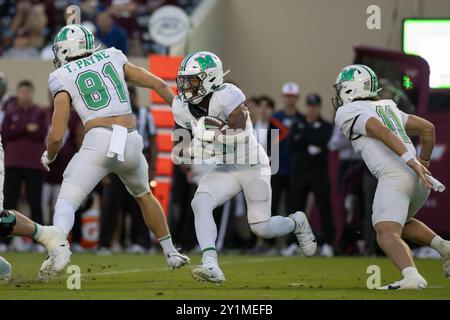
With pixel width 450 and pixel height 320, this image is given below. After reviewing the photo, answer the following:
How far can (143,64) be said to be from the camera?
15.2 meters

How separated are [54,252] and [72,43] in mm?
1636

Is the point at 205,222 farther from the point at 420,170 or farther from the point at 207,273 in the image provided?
the point at 420,170

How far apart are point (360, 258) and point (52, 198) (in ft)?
12.7

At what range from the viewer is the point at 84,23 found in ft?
54.5

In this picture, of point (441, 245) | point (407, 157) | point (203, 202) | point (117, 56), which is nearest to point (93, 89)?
point (117, 56)

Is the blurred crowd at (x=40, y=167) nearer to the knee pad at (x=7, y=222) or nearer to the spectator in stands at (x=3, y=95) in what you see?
the spectator in stands at (x=3, y=95)

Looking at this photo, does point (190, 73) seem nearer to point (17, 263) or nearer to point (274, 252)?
point (17, 263)

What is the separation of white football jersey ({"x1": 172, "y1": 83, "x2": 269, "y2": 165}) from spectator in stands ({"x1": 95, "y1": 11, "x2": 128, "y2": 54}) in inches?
286

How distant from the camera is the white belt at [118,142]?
26.9 ft

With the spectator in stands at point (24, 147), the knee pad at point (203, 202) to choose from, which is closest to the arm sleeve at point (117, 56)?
the knee pad at point (203, 202)

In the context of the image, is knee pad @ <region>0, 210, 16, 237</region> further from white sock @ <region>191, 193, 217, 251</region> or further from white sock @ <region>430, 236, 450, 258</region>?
white sock @ <region>430, 236, 450, 258</region>

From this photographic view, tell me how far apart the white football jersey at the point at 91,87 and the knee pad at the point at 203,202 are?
903 mm

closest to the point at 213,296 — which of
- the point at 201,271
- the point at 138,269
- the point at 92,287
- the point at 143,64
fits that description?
the point at 201,271

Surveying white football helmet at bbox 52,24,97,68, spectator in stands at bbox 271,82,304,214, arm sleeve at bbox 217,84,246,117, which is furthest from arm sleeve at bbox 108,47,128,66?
spectator in stands at bbox 271,82,304,214
